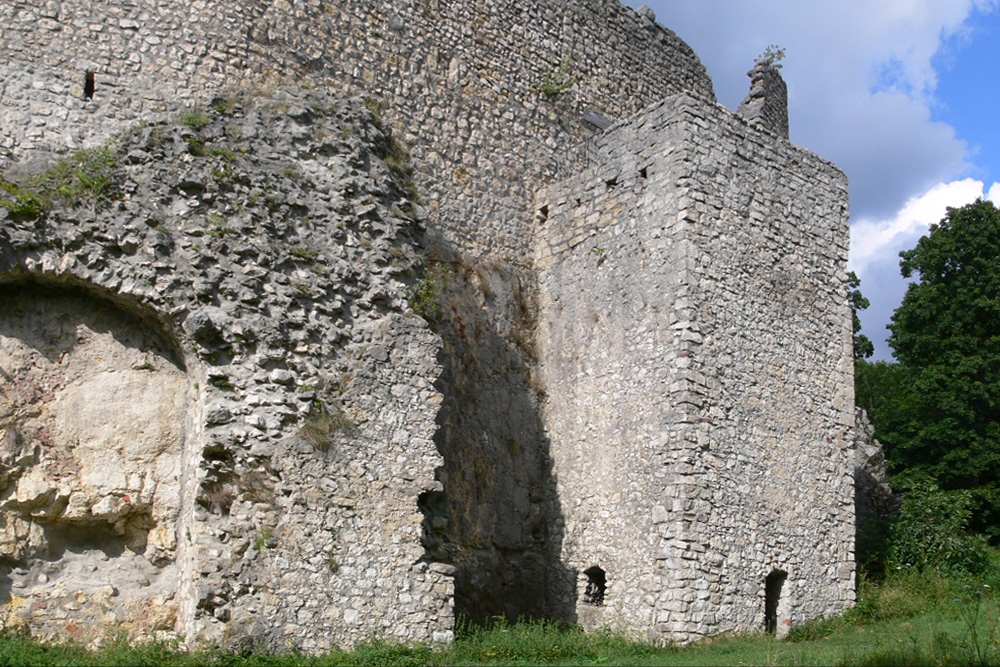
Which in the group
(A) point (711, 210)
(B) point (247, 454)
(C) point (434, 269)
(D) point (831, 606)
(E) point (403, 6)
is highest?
(E) point (403, 6)

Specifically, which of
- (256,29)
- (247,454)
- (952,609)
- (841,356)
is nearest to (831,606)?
(952,609)

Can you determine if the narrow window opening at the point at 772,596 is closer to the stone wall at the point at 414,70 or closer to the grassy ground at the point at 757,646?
the grassy ground at the point at 757,646

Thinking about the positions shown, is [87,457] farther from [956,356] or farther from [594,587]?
[956,356]

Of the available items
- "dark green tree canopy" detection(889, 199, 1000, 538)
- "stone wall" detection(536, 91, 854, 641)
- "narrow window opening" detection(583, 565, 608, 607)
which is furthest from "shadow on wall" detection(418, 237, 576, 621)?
"dark green tree canopy" detection(889, 199, 1000, 538)

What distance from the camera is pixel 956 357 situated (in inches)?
938

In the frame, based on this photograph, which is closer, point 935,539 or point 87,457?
point 87,457

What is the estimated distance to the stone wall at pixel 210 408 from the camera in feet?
28.8

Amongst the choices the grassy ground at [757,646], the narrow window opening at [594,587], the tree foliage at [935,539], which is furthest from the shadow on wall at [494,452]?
the tree foliage at [935,539]

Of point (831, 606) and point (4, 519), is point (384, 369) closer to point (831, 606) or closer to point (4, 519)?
point (4, 519)

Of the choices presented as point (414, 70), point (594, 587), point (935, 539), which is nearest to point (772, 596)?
point (594, 587)

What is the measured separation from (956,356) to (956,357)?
26 millimetres

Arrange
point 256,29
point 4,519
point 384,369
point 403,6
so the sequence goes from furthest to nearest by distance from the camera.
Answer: point 403,6
point 256,29
point 384,369
point 4,519

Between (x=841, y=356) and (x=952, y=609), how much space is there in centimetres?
373

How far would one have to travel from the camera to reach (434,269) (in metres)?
13.2
